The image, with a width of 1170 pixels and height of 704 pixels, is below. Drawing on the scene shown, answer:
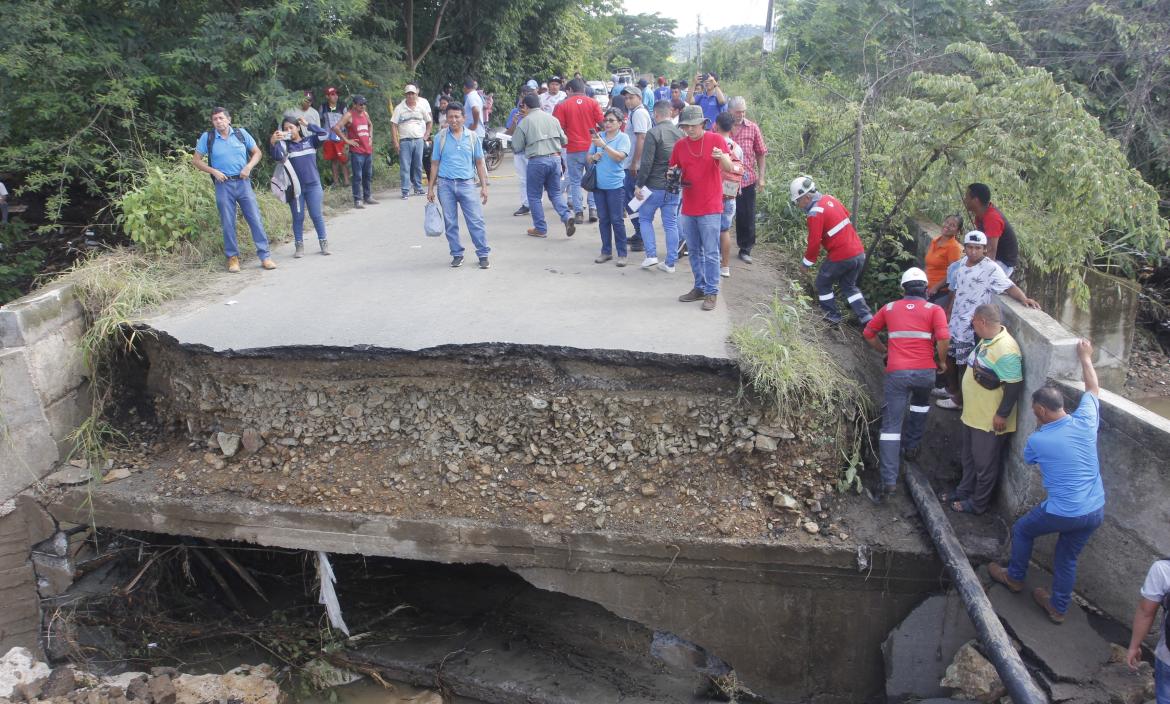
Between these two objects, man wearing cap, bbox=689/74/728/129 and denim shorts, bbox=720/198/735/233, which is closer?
denim shorts, bbox=720/198/735/233

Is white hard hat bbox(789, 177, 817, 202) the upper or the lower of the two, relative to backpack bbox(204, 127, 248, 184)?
lower

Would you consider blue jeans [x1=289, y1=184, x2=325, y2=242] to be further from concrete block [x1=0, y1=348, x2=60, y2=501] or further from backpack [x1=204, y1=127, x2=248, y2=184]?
concrete block [x1=0, y1=348, x2=60, y2=501]

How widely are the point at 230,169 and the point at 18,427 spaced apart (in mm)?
2924

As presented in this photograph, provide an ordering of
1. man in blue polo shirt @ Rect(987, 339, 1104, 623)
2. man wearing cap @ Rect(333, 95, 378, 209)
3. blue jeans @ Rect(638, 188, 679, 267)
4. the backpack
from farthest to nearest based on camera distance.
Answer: man wearing cap @ Rect(333, 95, 378, 209) < the backpack < blue jeans @ Rect(638, 188, 679, 267) < man in blue polo shirt @ Rect(987, 339, 1104, 623)

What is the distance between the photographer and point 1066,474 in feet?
15.0

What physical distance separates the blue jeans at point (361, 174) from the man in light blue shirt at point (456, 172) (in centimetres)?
382

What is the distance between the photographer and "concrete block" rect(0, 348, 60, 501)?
20.4 feet

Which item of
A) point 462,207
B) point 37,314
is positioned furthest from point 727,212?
point 37,314

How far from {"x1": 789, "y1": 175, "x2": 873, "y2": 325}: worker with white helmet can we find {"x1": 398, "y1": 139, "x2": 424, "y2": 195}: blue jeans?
6.60 meters

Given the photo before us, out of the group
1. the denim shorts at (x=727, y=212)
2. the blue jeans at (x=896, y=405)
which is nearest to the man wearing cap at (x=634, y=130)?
the denim shorts at (x=727, y=212)

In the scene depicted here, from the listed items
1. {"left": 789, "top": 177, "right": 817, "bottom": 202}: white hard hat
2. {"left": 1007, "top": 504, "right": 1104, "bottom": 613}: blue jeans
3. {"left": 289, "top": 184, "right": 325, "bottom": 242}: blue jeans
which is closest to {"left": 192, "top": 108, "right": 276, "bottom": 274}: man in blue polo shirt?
{"left": 289, "top": 184, "right": 325, "bottom": 242}: blue jeans

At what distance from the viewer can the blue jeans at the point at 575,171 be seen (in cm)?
927

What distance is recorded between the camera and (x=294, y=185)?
8.20 meters

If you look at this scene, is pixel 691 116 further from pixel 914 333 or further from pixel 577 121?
pixel 577 121
